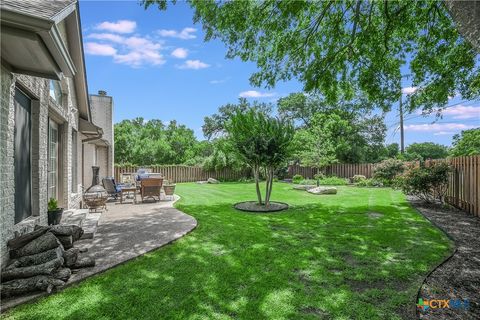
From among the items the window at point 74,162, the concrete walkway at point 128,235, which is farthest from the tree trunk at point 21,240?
the window at point 74,162

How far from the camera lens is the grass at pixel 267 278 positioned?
2932mm

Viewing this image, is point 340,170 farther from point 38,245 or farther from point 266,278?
point 38,245

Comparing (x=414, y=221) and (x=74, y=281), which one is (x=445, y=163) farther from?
(x=74, y=281)

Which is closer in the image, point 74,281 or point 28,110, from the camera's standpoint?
point 74,281

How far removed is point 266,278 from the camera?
377 centimetres

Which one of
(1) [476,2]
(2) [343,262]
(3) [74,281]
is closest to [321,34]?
(1) [476,2]

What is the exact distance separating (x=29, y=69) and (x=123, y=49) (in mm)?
7939

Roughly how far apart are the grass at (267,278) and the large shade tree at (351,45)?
4.87 m

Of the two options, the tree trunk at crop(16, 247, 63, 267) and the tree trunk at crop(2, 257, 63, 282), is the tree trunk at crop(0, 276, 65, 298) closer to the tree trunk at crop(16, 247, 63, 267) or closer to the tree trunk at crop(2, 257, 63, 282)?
the tree trunk at crop(2, 257, 63, 282)

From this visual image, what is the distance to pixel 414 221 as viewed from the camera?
287 inches

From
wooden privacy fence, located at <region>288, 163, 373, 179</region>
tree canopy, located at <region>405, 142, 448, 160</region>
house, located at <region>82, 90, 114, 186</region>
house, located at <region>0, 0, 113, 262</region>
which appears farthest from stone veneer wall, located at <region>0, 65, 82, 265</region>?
tree canopy, located at <region>405, 142, 448, 160</region>

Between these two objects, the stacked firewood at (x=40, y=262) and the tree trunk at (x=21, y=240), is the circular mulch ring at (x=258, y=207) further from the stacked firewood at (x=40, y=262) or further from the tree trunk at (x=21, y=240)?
the tree trunk at (x=21, y=240)

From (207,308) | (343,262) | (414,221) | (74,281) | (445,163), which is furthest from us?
(445,163)

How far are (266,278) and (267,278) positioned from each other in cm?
1
